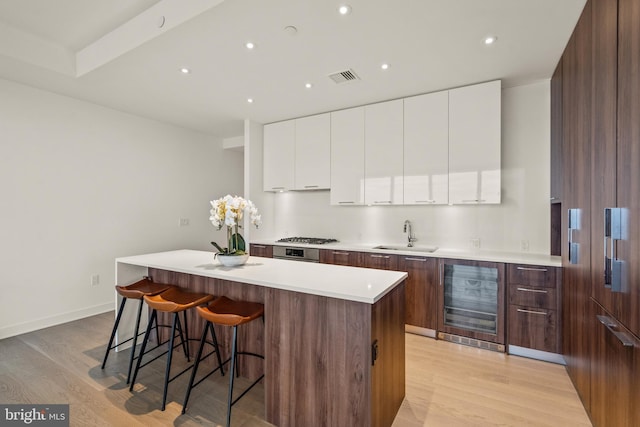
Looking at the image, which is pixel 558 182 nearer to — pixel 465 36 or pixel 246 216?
pixel 465 36

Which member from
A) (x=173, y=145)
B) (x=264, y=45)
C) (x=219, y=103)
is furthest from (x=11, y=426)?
(x=173, y=145)

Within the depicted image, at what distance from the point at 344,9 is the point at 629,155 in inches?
70.8

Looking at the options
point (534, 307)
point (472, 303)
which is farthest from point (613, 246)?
point (472, 303)

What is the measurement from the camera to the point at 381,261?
3.30 meters

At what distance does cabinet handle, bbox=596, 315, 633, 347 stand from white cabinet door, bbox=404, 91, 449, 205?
1.83m

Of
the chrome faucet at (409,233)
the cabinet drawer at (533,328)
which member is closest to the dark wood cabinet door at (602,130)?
the cabinet drawer at (533,328)

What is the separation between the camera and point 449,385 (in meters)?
2.24

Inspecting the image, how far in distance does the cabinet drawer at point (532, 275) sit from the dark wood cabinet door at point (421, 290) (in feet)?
2.20

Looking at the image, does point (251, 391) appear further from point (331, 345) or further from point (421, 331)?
point (421, 331)

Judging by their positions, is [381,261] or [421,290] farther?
[381,261]

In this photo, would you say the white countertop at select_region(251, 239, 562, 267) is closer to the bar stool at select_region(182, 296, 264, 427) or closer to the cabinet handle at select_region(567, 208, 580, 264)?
the cabinet handle at select_region(567, 208, 580, 264)

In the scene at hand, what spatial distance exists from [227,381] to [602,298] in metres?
2.55

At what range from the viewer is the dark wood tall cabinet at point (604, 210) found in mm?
1298

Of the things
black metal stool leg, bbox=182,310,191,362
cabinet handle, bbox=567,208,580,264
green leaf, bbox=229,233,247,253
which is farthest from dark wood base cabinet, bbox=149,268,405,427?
cabinet handle, bbox=567,208,580,264
